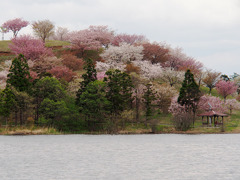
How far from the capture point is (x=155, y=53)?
114m

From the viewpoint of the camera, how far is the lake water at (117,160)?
100ft

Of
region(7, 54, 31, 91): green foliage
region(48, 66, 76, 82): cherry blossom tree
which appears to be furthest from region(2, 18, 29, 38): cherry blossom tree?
region(7, 54, 31, 91): green foliage

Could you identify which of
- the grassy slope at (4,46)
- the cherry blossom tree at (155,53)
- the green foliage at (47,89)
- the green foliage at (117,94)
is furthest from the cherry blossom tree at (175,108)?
the grassy slope at (4,46)

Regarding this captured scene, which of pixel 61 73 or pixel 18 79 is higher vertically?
pixel 61 73

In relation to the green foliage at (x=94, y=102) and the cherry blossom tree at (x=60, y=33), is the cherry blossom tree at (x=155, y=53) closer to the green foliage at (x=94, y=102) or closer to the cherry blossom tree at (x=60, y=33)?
the green foliage at (x=94, y=102)

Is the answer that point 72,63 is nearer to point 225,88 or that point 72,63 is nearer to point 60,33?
point 225,88

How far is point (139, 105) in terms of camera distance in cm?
7988

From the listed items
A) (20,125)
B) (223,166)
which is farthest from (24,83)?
(223,166)

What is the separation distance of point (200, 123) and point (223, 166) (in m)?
44.7

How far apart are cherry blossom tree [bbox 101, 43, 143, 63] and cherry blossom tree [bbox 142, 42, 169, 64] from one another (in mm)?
3437

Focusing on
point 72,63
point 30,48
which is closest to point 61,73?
point 72,63

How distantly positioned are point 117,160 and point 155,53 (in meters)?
78.8

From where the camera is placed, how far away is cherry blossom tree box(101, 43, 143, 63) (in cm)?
10956

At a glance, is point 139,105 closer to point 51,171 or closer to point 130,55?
point 130,55
